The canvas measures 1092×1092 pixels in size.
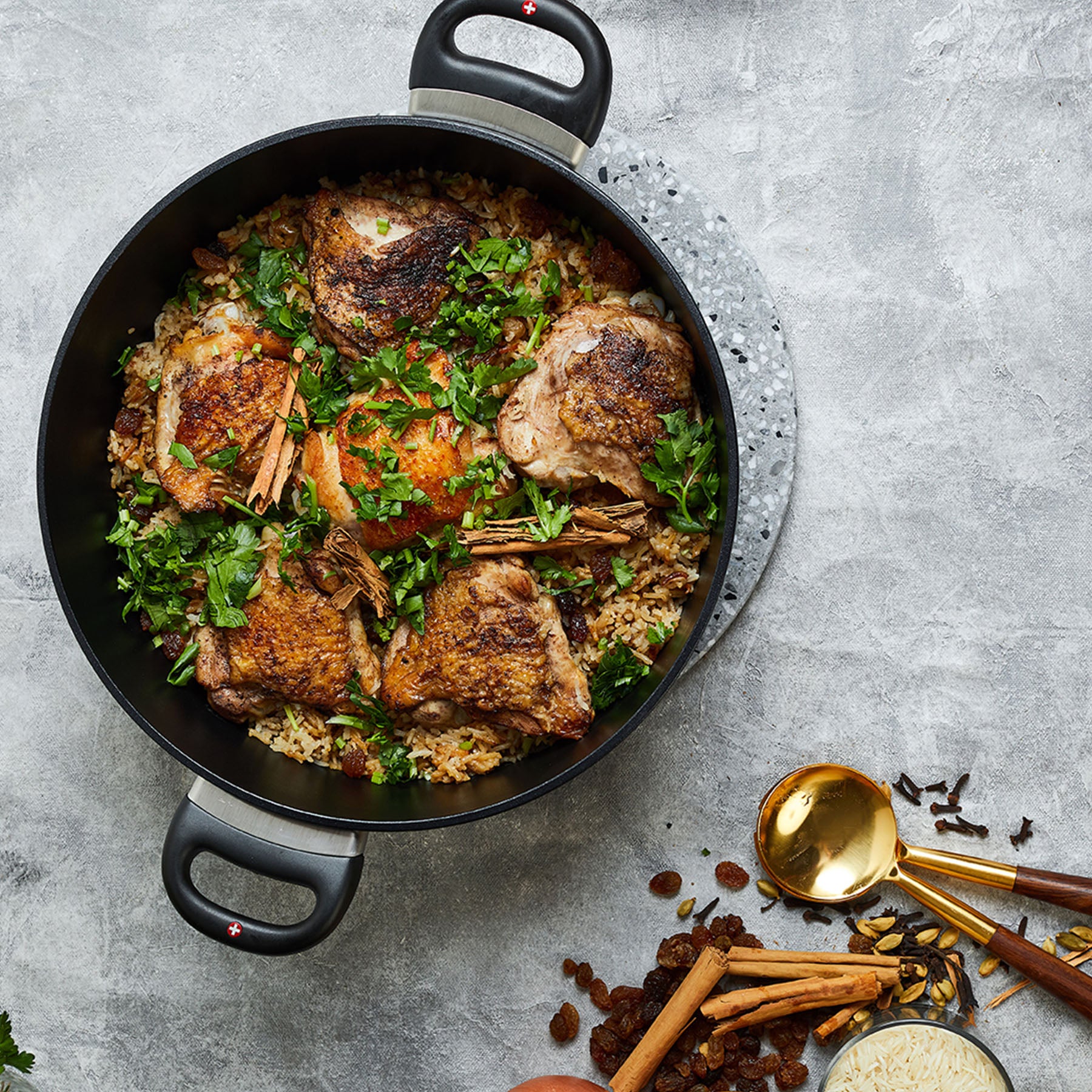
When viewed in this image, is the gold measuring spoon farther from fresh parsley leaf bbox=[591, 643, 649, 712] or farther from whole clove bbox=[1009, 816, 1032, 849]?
fresh parsley leaf bbox=[591, 643, 649, 712]

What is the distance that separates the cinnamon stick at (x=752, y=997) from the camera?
2.97 m

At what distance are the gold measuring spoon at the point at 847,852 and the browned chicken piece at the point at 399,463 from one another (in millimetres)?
1412

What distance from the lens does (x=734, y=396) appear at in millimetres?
3002

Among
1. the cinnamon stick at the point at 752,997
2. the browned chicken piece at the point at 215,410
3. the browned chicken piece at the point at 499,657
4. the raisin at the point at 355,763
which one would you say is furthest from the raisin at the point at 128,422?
the cinnamon stick at the point at 752,997

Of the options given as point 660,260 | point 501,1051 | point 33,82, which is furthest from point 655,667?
point 33,82

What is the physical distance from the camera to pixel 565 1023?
3.06 m

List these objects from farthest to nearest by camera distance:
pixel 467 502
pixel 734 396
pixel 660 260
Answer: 1. pixel 734 396
2. pixel 467 502
3. pixel 660 260

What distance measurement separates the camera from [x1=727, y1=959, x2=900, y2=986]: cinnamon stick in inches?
119

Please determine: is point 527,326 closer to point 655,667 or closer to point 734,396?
point 734,396

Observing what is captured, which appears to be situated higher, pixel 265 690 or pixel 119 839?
pixel 265 690

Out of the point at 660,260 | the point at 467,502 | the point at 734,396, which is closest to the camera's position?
the point at 660,260

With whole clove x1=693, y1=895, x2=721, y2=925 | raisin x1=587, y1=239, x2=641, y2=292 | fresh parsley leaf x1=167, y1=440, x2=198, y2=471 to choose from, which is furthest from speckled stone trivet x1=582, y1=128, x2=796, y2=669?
fresh parsley leaf x1=167, y1=440, x2=198, y2=471

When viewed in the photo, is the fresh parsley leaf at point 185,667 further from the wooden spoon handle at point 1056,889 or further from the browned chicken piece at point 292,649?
the wooden spoon handle at point 1056,889

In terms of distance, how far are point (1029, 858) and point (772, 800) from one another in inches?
35.0
